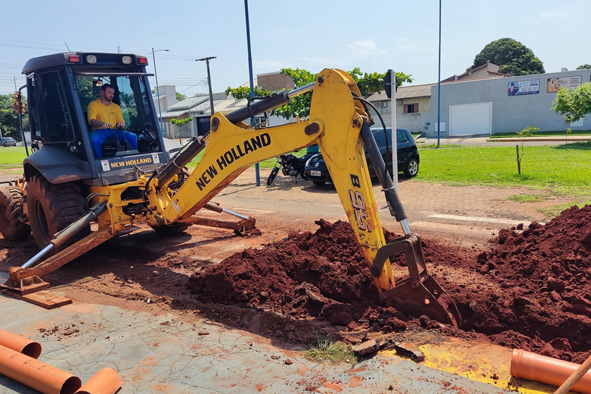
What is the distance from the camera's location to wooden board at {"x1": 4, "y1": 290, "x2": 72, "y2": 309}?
5.45m

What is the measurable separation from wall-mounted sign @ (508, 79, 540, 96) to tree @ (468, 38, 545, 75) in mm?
25367

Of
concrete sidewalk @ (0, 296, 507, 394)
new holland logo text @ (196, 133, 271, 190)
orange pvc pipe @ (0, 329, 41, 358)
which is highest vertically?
new holland logo text @ (196, 133, 271, 190)

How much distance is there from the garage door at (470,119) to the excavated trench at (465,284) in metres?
33.4

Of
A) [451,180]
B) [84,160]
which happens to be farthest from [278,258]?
[451,180]

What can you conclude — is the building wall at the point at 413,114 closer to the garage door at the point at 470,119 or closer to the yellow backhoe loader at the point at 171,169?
the garage door at the point at 470,119

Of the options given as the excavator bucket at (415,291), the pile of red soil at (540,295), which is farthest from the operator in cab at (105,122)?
the pile of red soil at (540,295)

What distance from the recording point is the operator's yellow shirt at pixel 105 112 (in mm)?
6980

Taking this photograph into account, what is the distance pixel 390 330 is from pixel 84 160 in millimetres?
5182

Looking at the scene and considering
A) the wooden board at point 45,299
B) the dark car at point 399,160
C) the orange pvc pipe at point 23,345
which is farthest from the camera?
the dark car at point 399,160

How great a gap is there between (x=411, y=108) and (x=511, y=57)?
31.3m

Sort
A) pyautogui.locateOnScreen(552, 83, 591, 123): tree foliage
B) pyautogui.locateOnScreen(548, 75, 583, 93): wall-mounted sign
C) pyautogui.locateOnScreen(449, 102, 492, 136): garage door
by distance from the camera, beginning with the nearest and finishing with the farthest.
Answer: pyautogui.locateOnScreen(552, 83, 591, 123): tree foliage
pyautogui.locateOnScreen(548, 75, 583, 93): wall-mounted sign
pyautogui.locateOnScreen(449, 102, 492, 136): garage door

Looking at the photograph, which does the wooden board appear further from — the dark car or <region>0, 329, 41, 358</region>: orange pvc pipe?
the dark car

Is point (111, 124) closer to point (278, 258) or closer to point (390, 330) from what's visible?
point (278, 258)

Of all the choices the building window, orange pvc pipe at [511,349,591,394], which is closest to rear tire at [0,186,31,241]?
orange pvc pipe at [511,349,591,394]
